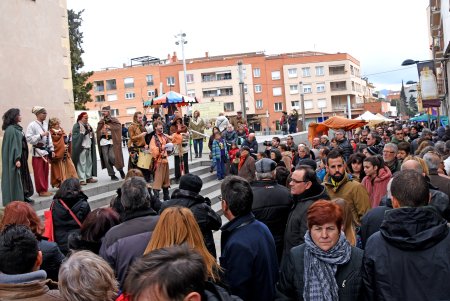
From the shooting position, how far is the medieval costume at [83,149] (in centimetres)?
1156

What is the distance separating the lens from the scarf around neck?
3129 millimetres

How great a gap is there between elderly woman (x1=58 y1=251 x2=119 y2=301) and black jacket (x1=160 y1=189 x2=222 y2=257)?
191 cm

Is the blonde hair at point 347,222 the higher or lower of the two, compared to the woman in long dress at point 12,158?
lower

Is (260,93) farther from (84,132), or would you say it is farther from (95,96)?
(84,132)

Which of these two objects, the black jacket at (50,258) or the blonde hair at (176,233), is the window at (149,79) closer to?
the black jacket at (50,258)

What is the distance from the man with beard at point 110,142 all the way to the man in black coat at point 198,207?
7.49 meters

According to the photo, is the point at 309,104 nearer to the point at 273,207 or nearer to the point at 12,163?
the point at 12,163

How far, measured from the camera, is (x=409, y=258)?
3115 millimetres

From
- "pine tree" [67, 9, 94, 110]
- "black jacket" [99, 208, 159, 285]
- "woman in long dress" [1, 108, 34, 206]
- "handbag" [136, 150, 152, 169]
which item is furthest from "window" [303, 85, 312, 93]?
"black jacket" [99, 208, 159, 285]

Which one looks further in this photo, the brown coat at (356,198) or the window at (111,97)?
the window at (111,97)

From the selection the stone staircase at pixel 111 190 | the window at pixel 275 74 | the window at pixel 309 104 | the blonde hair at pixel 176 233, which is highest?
the window at pixel 275 74

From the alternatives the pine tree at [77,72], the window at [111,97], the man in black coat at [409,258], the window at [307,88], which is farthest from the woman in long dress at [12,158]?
the window at [307,88]

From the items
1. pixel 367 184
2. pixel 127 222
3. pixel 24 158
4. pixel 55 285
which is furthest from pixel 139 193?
pixel 24 158

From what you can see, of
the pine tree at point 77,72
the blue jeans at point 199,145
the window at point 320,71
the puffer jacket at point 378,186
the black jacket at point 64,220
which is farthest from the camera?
the window at point 320,71
